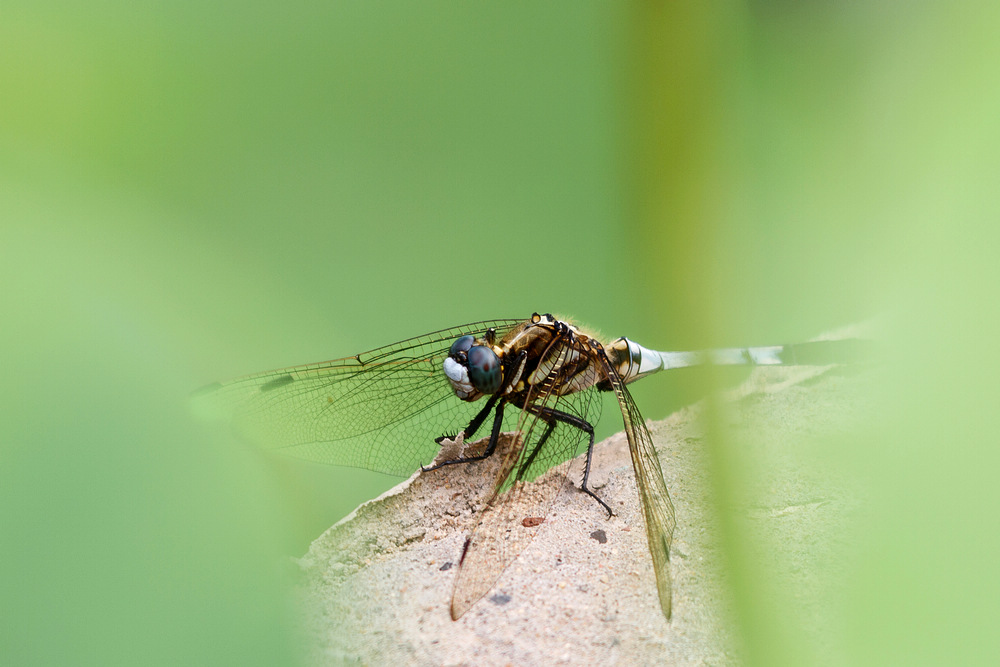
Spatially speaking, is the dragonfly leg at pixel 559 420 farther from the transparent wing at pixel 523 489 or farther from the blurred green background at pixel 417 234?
the blurred green background at pixel 417 234

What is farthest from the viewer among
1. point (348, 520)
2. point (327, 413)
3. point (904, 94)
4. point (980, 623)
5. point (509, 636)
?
point (327, 413)

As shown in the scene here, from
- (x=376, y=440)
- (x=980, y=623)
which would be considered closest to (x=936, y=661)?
(x=980, y=623)

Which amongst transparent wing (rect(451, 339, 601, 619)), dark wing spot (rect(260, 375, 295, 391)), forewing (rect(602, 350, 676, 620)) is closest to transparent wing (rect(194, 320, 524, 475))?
dark wing spot (rect(260, 375, 295, 391))

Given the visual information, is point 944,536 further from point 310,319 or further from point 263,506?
point 310,319

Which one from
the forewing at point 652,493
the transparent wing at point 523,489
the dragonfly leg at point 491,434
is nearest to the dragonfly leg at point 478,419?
the dragonfly leg at point 491,434

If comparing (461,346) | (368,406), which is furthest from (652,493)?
(368,406)

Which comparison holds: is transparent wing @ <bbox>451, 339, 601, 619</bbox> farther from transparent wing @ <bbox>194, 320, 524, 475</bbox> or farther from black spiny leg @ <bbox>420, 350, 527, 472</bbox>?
transparent wing @ <bbox>194, 320, 524, 475</bbox>

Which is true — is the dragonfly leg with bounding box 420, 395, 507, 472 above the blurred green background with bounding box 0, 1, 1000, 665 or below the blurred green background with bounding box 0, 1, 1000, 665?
below
